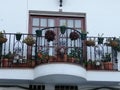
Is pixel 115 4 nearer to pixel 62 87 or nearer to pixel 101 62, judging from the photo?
pixel 101 62

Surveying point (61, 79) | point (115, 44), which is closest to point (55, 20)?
point (115, 44)

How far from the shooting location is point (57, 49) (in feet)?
54.4

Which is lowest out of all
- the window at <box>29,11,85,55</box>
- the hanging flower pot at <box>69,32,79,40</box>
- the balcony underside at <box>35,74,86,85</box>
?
the balcony underside at <box>35,74,86,85</box>

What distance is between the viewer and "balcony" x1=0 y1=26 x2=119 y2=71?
1680 centimetres

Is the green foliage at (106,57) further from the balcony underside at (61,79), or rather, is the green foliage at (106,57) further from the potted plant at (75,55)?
the balcony underside at (61,79)

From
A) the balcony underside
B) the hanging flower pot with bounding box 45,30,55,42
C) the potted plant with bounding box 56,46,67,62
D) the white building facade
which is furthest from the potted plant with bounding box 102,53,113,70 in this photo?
the hanging flower pot with bounding box 45,30,55,42

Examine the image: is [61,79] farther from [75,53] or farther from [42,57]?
[75,53]

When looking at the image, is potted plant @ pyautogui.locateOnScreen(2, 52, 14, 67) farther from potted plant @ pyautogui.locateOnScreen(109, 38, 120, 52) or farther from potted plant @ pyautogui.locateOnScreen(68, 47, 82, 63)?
potted plant @ pyautogui.locateOnScreen(109, 38, 120, 52)

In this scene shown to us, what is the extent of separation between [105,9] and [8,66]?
4241mm

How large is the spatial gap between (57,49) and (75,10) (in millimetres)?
2546

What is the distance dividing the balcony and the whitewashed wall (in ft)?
1.46

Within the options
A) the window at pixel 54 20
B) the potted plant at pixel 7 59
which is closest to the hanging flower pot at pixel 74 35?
the window at pixel 54 20

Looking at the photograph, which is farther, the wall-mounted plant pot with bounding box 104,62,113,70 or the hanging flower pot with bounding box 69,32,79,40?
the wall-mounted plant pot with bounding box 104,62,113,70

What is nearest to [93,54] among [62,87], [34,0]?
[62,87]
